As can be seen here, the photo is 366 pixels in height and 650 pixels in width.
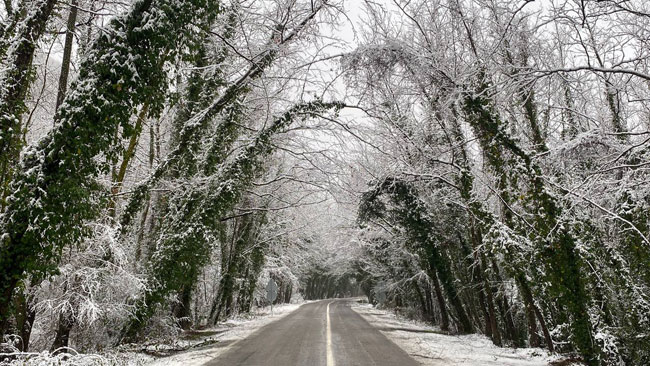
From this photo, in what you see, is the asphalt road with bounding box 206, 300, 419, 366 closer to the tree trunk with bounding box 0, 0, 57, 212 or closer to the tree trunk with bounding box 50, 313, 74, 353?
the tree trunk with bounding box 50, 313, 74, 353

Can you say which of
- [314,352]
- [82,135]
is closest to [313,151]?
[314,352]

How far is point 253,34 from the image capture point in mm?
11188

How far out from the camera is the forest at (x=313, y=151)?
6.35m

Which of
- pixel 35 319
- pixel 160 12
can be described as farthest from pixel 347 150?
pixel 35 319

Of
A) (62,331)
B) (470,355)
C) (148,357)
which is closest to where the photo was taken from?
(62,331)

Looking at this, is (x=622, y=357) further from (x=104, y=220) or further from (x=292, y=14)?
(x=104, y=220)

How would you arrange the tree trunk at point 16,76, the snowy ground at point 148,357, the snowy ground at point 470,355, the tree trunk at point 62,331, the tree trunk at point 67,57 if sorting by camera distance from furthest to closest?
the tree trunk at point 67,57
the tree trunk at point 62,331
the snowy ground at point 470,355
the tree trunk at point 16,76
the snowy ground at point 148,357

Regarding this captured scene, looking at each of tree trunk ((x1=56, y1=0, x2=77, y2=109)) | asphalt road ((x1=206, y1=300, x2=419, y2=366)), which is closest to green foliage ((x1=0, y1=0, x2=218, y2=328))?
tree trunk ((x1=56, y1=0, x2=77, y2=109))

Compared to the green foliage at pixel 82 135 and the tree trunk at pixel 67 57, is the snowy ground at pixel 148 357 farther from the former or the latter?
the tree trunk at pixel 67 57

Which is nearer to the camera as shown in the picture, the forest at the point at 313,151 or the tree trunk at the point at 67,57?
the forest at the point at 313,151

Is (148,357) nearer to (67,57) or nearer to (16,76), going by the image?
(16,76)

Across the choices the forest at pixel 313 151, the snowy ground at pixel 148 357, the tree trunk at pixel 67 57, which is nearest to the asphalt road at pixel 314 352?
the snowy ground at pixel 148 357

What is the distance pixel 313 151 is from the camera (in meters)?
13.1

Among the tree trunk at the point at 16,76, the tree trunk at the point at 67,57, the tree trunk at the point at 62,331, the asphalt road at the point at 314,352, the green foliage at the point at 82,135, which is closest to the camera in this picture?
the green foliage at the point at 82,135
